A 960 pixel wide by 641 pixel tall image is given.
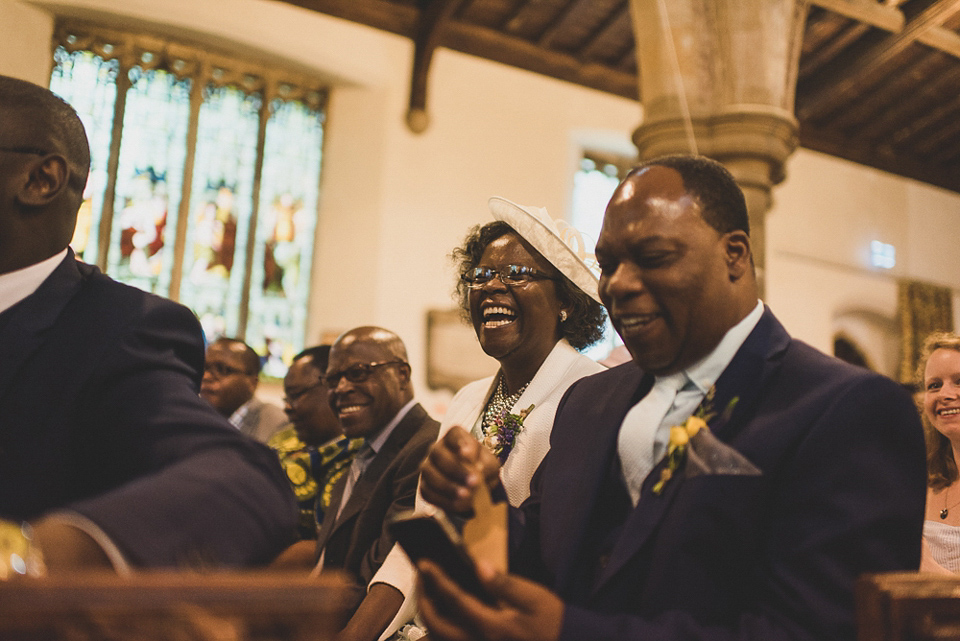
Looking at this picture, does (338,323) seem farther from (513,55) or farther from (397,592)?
(397,592)

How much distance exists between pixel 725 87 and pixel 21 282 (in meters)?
5.38

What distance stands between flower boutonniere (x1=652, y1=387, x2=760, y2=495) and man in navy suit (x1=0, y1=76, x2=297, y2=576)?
665 millimetres

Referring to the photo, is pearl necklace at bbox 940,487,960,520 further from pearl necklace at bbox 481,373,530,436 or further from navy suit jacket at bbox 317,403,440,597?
navy suit jacket at bbox 317,403,440,597

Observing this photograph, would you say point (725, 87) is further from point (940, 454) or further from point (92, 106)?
point (92, 106)

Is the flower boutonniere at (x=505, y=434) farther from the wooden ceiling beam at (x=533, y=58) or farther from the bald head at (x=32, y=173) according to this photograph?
the wooden ceiling beam at (x=533, y=58)

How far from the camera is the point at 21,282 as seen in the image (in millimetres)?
1427

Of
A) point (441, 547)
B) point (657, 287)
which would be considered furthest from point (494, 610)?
point (657, 287)

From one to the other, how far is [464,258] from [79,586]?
2344 mm

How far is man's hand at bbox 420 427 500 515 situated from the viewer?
4.50 feet

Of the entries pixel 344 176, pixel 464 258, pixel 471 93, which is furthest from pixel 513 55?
pixel 464 258

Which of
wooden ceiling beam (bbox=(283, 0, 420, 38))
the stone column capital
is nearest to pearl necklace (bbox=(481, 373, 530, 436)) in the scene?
the stone column capital

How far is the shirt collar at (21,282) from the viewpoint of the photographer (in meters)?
1.41

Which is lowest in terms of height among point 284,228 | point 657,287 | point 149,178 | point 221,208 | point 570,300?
point 657,287

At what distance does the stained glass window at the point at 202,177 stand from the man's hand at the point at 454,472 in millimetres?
7407
